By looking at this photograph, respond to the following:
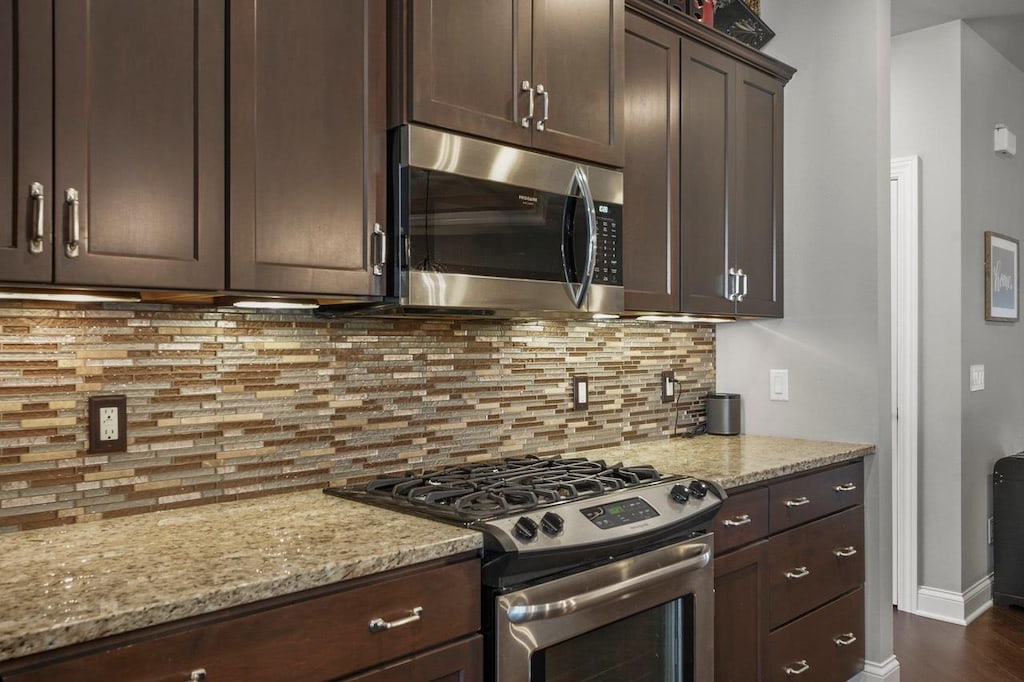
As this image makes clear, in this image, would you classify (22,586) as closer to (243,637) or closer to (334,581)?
(243,637)

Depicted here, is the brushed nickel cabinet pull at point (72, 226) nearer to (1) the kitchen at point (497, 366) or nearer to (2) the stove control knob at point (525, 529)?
(1) the kitchen at point (497, 366)

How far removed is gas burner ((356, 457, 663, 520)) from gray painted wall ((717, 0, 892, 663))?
1.13 metres

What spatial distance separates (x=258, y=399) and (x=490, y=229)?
701 millimetres

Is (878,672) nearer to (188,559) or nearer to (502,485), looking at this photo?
(502,485)

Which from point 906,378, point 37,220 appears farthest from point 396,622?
point 906,378

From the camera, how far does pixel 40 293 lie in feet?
5.04

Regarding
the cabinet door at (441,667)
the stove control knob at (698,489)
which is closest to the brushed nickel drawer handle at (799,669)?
the stove control knob at (698,489)

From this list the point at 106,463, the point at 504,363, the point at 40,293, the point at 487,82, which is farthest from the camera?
the point at 504,363

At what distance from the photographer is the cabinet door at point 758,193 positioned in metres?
3.00

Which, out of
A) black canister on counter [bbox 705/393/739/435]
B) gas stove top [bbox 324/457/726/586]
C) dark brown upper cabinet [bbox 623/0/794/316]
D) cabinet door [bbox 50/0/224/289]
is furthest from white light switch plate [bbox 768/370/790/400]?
cabinet door [bbox 50/0/224/289]

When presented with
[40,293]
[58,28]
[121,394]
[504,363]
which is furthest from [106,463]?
[504,363]

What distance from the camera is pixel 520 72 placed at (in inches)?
83.1

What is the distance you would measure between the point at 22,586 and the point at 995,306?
174 inches

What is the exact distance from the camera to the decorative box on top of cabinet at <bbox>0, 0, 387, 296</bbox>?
137 centimetres
